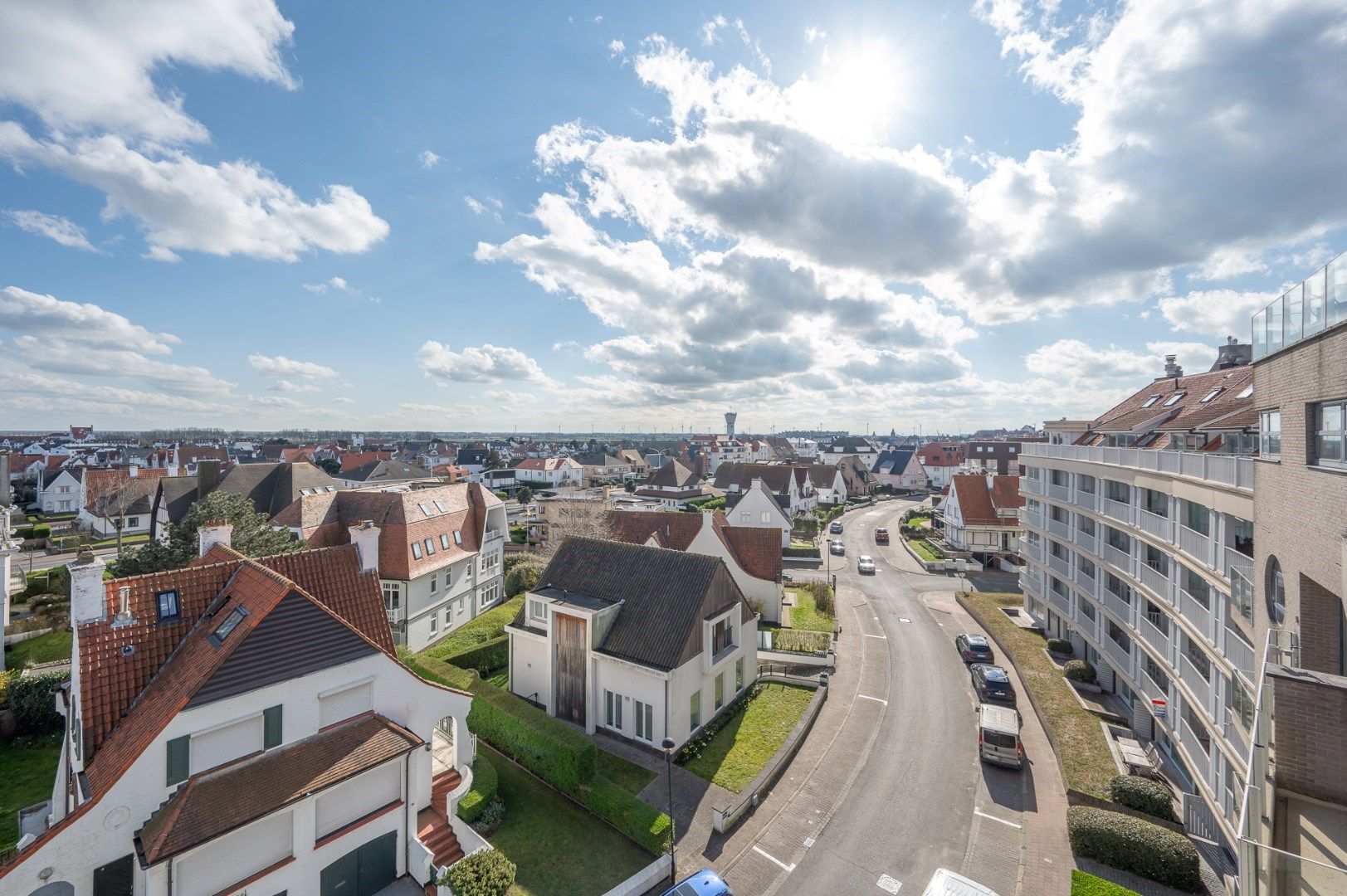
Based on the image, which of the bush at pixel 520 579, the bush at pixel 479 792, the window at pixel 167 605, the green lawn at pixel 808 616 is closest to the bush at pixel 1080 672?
the green lawn at pixel 808 616

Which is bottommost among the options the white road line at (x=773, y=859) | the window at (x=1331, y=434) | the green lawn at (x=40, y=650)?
the white road line at (x=773, y=859)

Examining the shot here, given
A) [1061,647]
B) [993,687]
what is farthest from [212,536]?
[1061,647]

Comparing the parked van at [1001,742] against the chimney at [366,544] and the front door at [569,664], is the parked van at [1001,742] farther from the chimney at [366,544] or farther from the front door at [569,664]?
the chimney at [366,544]

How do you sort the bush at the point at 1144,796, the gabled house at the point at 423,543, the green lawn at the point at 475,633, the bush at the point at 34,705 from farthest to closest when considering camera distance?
the gabled house at the point at 423,543
the green lawn at the point at 475,633
the bush at the point at 34,705
the bush at the point at 1144,796

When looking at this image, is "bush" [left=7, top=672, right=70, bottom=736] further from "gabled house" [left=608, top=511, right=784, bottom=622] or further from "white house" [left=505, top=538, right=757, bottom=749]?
"gabled house" [left=608, top=511, right=784, bottom=622]

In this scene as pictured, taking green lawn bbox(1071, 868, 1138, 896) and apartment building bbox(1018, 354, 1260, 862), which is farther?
apartment building bbox(1018, 354, 1260, 862)

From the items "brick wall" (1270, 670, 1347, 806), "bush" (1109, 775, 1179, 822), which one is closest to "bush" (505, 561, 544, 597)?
"bush" (1109, 775, 1179, 822)

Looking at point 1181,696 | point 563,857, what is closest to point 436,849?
point 563,857
